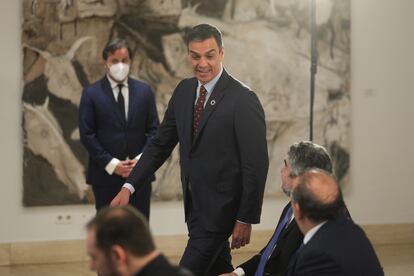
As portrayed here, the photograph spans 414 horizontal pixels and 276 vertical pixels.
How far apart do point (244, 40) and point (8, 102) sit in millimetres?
2101

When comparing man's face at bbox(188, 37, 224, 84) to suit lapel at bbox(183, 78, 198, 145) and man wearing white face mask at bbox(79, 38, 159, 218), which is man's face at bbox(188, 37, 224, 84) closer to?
suit lapel at bbox(183, 78, 198, 145)

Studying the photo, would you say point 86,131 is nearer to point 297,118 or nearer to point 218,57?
point 218,57

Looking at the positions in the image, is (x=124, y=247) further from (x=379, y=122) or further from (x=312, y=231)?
(x=379, y=122)

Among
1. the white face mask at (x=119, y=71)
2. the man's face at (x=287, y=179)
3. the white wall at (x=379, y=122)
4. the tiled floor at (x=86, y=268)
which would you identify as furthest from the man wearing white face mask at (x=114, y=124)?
Result: the man's face at (x=287, y=179)

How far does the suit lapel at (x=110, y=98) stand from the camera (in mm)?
5820

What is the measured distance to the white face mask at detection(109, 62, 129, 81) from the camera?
588 centimetres

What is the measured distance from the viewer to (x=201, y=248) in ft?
13.9

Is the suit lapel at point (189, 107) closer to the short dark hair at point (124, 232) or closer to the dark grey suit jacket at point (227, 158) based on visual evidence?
the dark grey suit jacket at point (227, 158)

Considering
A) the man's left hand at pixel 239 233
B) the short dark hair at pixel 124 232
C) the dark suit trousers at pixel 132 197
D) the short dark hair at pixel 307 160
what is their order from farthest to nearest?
1. the dark suit trousers at pixel 132 197
2. the man's left hand at pixel 239 233
3. the short dark hair at pixel 307 160
4. the short dark hair at pixel 124 232

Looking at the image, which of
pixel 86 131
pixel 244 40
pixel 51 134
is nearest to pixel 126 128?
pixel 86 131

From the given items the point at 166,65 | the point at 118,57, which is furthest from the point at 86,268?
the point at 118,57

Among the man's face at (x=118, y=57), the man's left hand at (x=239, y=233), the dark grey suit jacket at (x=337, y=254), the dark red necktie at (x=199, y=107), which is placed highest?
the man's face at (x=118, y=57)

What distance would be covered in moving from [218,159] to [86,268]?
299cm

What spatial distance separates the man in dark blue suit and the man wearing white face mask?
4.88 ft
